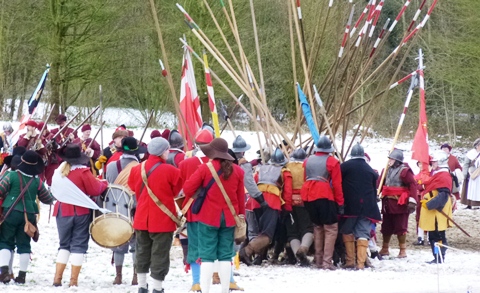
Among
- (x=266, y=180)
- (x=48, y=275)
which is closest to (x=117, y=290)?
(x=48, y=275)

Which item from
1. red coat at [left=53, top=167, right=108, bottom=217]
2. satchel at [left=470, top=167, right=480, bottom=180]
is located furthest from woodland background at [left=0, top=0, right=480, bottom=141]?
red coat at [left=53, top=167, right=108, bottom=217]

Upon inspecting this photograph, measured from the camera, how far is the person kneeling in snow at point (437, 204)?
1316 centimetres

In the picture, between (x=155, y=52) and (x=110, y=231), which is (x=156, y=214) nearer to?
(x=110, y=231)

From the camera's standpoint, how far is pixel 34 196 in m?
10.2

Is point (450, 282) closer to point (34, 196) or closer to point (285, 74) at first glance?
point (34, 196)

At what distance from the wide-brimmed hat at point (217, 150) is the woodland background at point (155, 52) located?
17302 mm

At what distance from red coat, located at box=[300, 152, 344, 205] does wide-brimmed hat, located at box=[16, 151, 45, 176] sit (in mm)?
3695

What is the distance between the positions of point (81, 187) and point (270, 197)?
3.03 m

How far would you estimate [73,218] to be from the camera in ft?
33.0

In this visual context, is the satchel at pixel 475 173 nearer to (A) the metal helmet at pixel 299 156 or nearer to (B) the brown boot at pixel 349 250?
(B) the brown boot at pixel 349 250

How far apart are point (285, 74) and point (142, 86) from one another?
5202 mm

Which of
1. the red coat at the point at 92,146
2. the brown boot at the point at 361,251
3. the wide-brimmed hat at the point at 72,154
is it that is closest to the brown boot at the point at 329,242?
the brown boot at the point at 361,251

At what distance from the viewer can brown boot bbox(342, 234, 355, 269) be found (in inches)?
488

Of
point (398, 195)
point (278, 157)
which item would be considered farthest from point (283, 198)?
point (398, 195)
